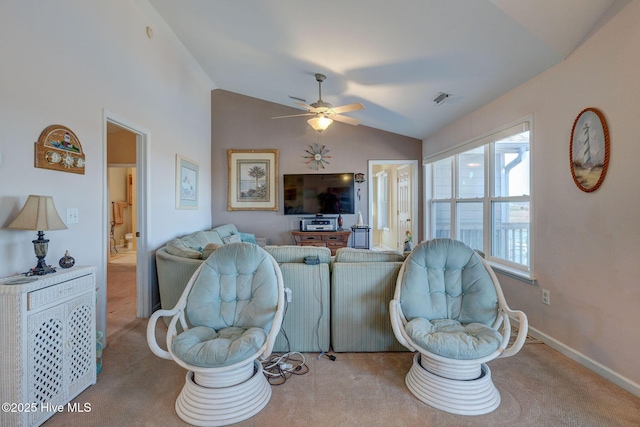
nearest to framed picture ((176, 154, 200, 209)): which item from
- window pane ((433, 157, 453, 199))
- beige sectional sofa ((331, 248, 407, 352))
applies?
beige sectional sofa ((331, 248, 407, 352))

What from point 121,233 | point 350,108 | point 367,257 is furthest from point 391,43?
point 121,233

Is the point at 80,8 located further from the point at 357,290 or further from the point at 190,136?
the point at 357,290

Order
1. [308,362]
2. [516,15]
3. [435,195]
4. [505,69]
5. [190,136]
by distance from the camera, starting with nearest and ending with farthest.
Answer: [516,15] → [308,362] → [505,69] → [190,136] → [435,195]

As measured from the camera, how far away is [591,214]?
2148 millimetres

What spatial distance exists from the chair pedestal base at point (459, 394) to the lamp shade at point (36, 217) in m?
2.47

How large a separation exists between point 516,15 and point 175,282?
3.47 metres

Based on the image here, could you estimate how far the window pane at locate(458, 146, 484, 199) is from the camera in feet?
12.4

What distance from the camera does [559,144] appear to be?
2.42 m

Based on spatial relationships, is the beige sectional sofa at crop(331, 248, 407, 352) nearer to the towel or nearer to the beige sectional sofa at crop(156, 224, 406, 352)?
the beige sectional sofa at crop(156, 224, 406, 352)

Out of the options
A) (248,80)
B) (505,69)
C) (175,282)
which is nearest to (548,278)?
(505,69)

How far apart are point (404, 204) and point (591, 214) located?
157 inches

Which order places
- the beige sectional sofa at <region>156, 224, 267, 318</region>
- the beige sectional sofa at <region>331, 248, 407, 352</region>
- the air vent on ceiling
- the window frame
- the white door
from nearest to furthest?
the beige sectional sofa at <region>331, 248, 407, 352</region>
the beige sectional sofa at <region>156, 224, 267, 318</region>
the window frame
the air vent on ceiling
the white door

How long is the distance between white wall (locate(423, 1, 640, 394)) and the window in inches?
10.2

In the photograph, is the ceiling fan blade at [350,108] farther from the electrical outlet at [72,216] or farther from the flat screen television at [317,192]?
the electrical outlet at [72,216]
